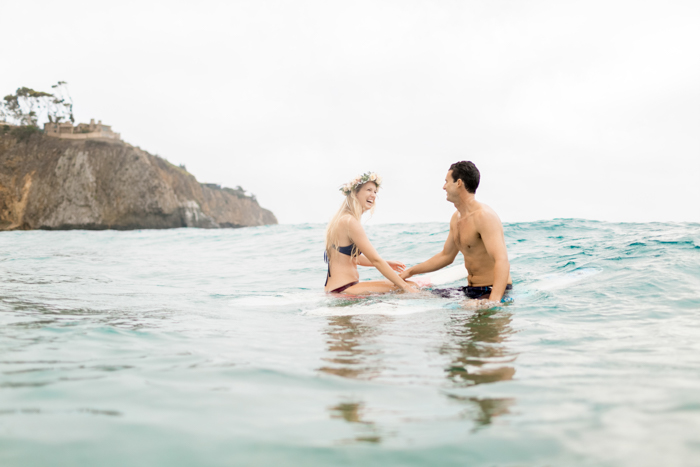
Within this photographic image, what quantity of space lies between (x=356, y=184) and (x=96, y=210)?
5890 cm

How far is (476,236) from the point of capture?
543 cm

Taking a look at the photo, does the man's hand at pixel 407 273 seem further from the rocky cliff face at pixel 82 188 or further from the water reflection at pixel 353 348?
the rocky cliff face at pixel 82 188

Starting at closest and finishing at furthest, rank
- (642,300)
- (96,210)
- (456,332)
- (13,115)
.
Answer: (456,332)
(642,300)
(96,210)
(13,115)

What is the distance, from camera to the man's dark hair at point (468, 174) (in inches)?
211

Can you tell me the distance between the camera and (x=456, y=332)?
387 centimetres

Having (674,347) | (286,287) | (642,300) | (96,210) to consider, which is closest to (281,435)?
(674,347)

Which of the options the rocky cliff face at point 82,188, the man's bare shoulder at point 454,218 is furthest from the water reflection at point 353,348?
the rocky cliff face at point 82,188

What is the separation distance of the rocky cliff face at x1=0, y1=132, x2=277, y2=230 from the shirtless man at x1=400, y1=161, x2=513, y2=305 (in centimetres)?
5812

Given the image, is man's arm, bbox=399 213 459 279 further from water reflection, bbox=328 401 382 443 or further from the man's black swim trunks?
water reflection, bbox=328 401 382 443

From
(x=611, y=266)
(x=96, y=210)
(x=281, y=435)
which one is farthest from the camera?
(x=96, y=210)

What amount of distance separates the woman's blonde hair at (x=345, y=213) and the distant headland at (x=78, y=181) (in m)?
57.0

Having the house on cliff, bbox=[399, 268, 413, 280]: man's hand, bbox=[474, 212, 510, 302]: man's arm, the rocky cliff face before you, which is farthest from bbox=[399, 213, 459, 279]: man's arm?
the house on cliff

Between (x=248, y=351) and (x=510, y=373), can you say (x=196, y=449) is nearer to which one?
(x=248, y=351)

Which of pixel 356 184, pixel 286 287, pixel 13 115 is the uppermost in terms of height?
pixel 13 115
